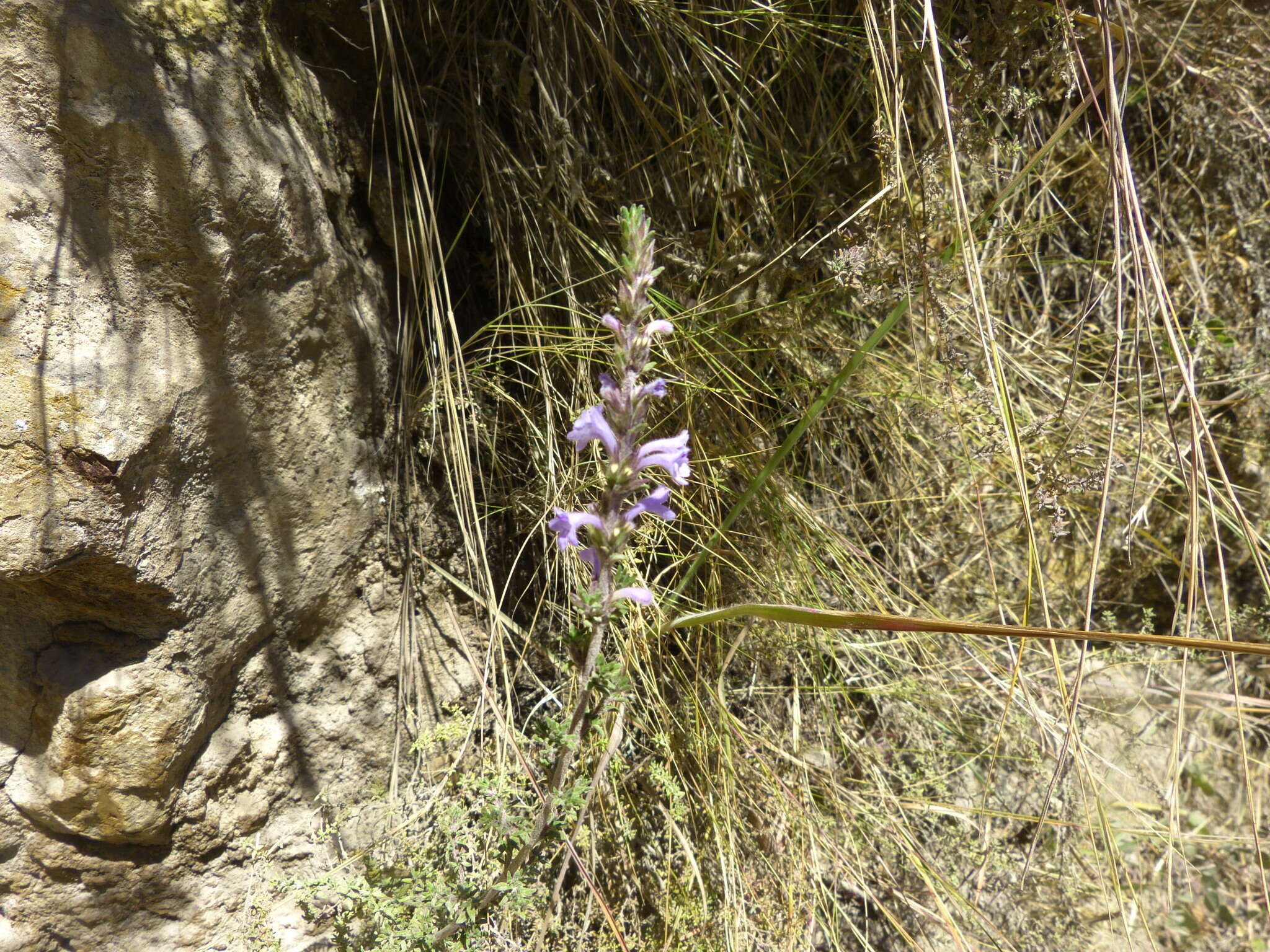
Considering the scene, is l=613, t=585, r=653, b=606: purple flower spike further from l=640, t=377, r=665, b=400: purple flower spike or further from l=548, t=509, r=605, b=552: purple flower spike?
l=640, t=377, r=665, b=400: purple flower spike

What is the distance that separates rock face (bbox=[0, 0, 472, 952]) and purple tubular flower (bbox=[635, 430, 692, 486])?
894mm

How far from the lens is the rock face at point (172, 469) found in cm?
126

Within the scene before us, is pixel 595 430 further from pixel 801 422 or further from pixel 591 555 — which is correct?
pixel 801 422

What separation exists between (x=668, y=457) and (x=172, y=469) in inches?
37.3

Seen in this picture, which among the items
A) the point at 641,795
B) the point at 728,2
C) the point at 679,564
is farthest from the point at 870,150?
the point at 641,795

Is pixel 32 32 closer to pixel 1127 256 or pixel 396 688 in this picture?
pixel 396 688

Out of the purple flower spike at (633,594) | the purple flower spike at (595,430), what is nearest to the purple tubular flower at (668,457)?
the purple flower spike at (595,430)

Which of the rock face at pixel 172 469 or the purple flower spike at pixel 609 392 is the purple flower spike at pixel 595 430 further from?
the rock face at pixel 172 469

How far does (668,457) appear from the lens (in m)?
1.13

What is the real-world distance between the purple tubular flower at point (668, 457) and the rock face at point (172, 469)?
0.89 meters

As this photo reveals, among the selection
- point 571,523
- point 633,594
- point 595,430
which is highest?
point 595,430

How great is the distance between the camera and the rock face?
1.26 metres

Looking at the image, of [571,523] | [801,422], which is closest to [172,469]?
[571,523]

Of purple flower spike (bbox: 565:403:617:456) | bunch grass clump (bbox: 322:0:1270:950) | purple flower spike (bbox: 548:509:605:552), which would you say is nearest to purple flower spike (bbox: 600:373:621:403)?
purple flower spike (bbox: 565:403:617:456)
